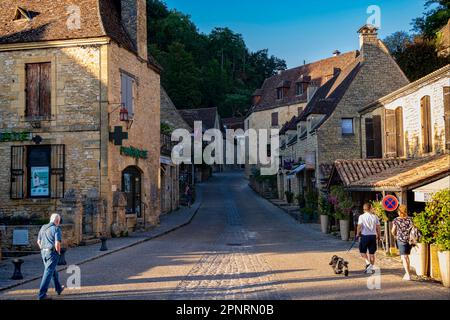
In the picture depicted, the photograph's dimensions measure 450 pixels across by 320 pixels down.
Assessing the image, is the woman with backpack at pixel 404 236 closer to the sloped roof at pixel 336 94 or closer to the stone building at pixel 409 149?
the stone building at pixel 409 149

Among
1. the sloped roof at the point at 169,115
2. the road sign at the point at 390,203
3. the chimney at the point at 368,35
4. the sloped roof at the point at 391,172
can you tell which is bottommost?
the road sign at the point at 390,203

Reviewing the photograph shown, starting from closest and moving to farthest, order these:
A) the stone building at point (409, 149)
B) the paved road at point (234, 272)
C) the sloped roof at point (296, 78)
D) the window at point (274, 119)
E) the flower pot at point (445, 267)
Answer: the paved road at point (234, 272), the flower pot at point (445, 267), the stone building at point (409, 149), the sloped roof at point (296, 78), the window at point (274, 119)

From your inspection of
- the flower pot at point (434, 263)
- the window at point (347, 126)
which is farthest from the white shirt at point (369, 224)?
the window at point (347, 126)

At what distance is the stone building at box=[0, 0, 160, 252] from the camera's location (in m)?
20.9

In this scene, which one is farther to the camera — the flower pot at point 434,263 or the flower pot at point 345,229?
the flower pot at point 345,229

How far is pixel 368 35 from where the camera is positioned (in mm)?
30672

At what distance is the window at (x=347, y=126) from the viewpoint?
30.1 meters

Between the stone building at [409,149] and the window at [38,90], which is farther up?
the window at [38,90]

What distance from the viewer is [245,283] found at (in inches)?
438

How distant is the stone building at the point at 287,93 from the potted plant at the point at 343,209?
105 ft

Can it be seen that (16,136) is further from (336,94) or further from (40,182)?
(336,94)

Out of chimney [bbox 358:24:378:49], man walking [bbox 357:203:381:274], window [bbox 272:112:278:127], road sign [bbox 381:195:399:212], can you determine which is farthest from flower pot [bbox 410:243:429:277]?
window [bbox 272:112:278:127]
